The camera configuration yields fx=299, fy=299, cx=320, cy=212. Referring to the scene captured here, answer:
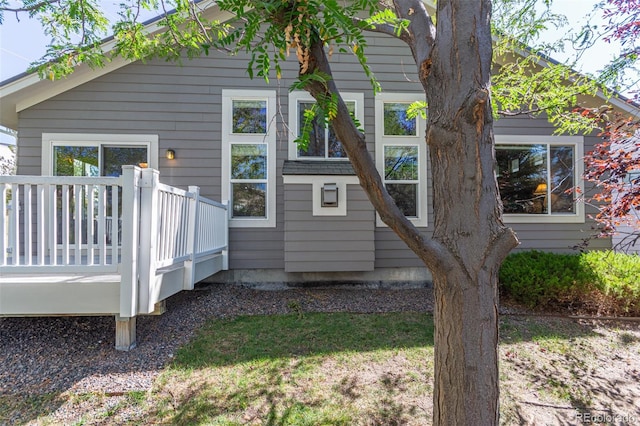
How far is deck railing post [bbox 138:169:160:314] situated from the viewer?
2.83 metres

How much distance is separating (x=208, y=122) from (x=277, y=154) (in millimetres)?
1413

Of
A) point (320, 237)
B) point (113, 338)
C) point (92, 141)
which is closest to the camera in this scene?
point (113, 338)

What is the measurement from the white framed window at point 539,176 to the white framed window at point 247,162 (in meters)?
4.51

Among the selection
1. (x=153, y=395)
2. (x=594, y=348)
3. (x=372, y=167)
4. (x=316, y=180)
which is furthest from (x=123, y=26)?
(x=594, y=348)

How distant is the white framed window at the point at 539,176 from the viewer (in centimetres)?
590

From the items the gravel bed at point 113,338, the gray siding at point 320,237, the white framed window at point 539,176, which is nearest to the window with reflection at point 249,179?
the gray siding at point 320,237

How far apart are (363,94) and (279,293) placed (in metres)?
4.07

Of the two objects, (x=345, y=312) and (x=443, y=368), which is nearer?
(x=443, y=368)

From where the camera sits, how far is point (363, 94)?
5793 mm

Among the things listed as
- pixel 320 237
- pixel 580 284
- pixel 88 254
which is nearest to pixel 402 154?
pixel 320 237

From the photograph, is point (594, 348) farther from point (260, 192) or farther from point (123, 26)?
point (123, 26)

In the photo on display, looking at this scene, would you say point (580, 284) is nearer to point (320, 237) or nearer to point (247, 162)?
point (320, 237)

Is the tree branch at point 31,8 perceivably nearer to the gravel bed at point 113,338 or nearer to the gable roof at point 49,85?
the gable roof at point 49,85

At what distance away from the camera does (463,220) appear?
1559 mm
